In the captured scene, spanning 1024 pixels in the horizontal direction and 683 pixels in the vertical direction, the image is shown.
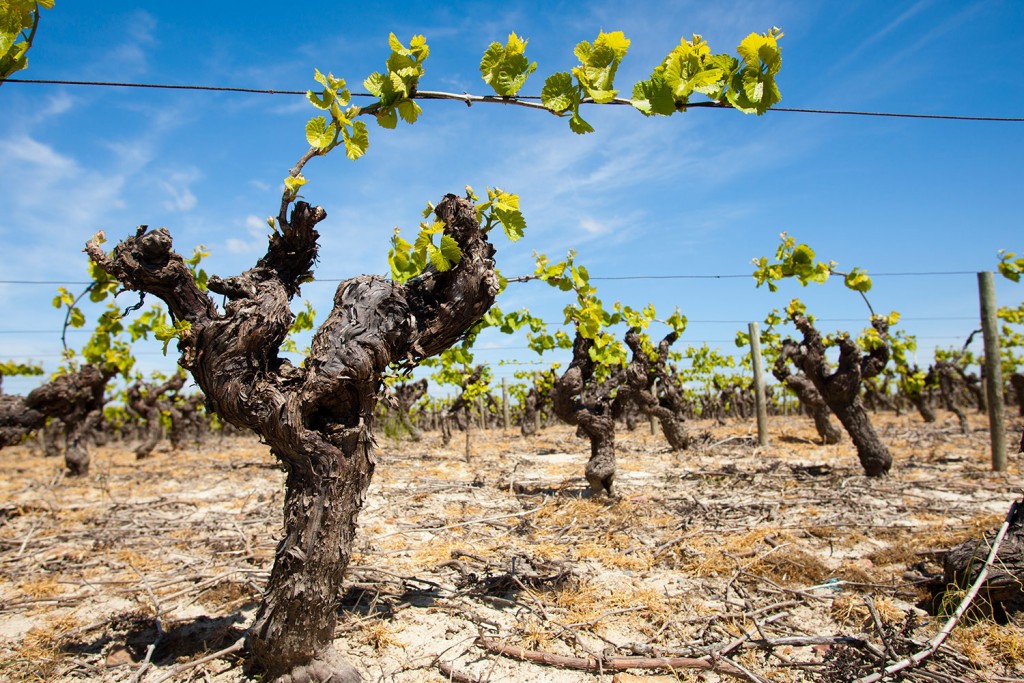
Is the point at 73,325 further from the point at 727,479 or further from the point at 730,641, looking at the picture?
the point at 727,479

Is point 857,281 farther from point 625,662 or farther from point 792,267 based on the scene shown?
point 625,662

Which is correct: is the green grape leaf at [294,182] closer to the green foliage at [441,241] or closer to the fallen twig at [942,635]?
the green foliage at [441,241]

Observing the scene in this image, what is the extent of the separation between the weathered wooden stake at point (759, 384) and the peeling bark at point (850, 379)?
2.68m

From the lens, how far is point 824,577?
14.7 ft

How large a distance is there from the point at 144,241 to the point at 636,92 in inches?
94.0

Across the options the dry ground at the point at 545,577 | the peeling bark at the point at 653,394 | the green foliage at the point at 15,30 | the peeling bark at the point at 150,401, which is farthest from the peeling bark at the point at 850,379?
the peeling bark at the point at 150,401

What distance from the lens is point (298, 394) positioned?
9.53 feet

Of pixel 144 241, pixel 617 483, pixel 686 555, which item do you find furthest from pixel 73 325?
pixel 617 483

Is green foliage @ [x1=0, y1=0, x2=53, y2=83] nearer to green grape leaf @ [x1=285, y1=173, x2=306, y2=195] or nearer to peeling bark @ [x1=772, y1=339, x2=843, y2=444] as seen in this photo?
green grape leaf @ [x1=285, y1=173, x2=306, y2=195]

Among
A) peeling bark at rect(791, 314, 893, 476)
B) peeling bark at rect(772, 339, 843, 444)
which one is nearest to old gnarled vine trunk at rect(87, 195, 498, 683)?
peeling bark at rect(791, 314, 893, 476)

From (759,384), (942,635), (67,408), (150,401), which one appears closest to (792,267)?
(942,635)

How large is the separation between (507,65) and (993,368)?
8937mm

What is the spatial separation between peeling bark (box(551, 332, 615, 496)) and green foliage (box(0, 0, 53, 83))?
6773 mm

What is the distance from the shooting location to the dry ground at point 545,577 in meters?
3.29
